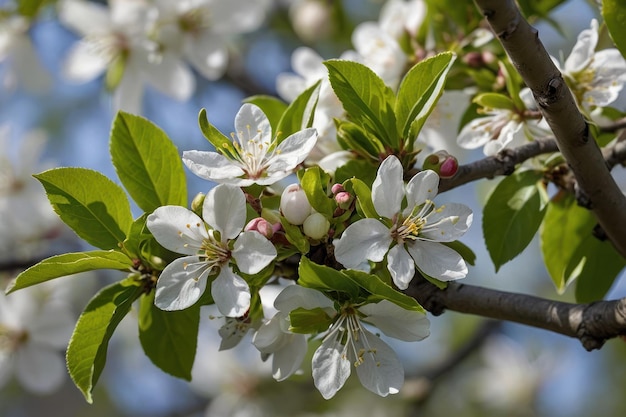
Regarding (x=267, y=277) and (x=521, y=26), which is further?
(x=267, y=277)

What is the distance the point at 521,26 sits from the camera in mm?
946

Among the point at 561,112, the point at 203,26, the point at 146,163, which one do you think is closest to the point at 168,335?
the point at 146,163

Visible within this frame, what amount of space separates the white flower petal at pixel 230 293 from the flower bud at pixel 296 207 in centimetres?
10

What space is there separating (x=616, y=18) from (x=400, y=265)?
528mm

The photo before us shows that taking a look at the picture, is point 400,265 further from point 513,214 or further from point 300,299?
point 513,214

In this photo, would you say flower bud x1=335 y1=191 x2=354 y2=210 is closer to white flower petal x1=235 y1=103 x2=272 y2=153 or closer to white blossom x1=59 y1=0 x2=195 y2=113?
A: white flower petal x1=235 y1=103 x2=272 y2=153

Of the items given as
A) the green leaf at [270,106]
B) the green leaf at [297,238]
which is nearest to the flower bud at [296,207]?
the green leaf at [297,238]

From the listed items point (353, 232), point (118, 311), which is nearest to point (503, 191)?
point (353, 232)

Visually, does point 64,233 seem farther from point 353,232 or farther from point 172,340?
point 353,232

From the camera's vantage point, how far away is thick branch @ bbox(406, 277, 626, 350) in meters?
1.09

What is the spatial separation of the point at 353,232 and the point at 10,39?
175 centimetres

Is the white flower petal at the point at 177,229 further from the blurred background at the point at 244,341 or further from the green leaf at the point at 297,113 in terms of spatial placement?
the blurred background at the point at 244,341

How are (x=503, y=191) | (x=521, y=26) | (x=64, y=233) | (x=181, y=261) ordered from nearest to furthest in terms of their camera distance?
(x=521, y=26) → (x=181, y=261) → (x=503, y=191) → (x=64, y=233)

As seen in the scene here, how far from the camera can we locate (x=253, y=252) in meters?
1.02
